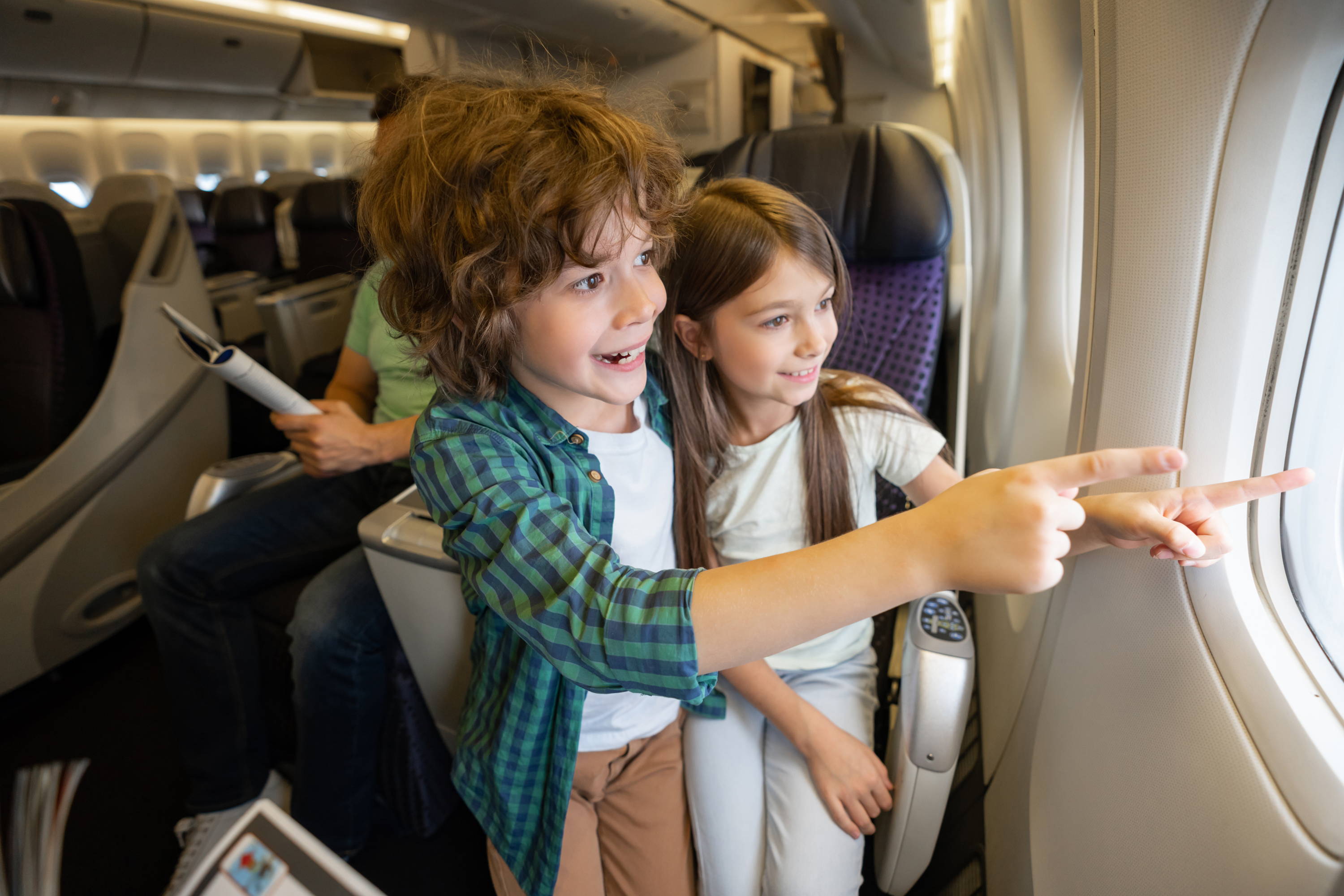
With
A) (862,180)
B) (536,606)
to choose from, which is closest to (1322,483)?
(536,606)

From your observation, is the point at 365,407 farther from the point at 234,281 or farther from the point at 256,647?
the point at 234,281

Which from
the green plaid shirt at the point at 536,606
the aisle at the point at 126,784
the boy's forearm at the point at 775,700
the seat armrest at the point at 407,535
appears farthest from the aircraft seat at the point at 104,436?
the boy's forearm at the point at 775,700

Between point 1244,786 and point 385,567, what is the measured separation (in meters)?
1.27

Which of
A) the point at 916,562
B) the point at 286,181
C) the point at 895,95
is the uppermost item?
the point at 895,95

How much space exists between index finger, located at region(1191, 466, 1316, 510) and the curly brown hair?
2.15 ft

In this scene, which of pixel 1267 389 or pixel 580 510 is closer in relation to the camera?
pixel 1267 389

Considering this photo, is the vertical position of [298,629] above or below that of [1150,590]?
below

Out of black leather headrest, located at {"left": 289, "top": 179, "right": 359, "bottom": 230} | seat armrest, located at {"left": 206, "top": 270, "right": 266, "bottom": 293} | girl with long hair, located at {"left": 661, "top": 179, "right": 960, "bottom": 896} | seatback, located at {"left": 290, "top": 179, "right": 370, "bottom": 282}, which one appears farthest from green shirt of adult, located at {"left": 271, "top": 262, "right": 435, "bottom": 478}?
seat armrest, located at {"left": 206, "top": 270, "right": 266, "bottom": 293}

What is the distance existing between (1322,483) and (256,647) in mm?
1935

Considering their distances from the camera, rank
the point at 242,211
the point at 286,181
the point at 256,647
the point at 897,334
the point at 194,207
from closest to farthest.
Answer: the point at 897,334
the point at 256,647
the point at 242,211
the point at 194,207
the point at 286,181

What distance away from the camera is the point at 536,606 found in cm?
70

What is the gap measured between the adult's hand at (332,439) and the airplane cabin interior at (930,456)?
0.04m

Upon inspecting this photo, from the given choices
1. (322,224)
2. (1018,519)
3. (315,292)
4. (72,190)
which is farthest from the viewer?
(72,190)

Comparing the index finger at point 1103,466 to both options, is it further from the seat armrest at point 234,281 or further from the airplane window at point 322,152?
the airplane window at point 322,152
